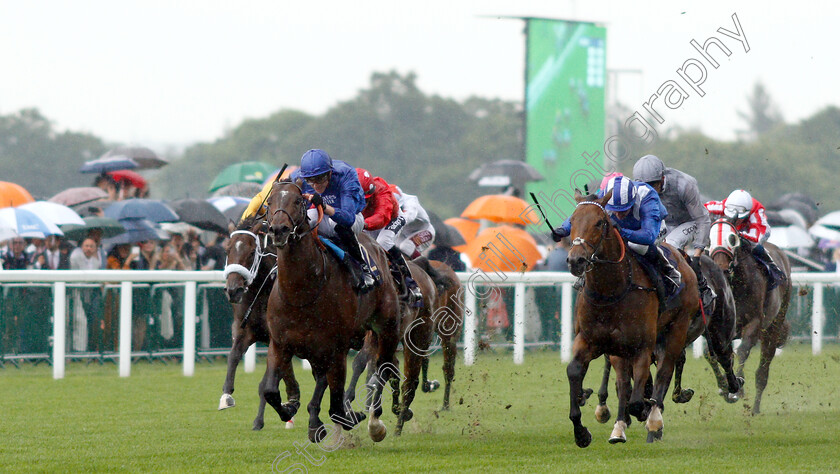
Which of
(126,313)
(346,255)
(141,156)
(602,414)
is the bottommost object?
(602,414)

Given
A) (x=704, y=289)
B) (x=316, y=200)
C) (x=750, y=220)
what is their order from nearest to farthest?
(x=316, y=200)
(x=704, y=289)
(x=750, y=220)

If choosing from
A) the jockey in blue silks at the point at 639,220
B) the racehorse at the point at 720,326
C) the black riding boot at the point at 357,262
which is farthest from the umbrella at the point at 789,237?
Answer: the black riding boot at the point at 357,262

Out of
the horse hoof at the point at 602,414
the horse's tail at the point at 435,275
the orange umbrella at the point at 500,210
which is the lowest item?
the horse hoof at the point at 602,414

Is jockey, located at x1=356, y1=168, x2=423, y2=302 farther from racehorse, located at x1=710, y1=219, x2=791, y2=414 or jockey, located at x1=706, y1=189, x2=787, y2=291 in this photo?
jockey, located at x1=706, y1=189, x2=787, y2=291

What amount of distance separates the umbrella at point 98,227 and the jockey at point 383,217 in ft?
18.2

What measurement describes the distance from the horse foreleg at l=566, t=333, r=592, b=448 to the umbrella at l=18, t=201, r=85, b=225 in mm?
7309

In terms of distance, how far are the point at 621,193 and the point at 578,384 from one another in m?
1.19

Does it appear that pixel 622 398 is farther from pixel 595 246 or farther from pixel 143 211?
pixel 143 211

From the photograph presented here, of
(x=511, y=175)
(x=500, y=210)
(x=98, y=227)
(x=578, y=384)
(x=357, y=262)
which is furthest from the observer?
(x=511, y=175)

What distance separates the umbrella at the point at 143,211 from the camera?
13.4m

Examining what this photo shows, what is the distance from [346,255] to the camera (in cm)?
686

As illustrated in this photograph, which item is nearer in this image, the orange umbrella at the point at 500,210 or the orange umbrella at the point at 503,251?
the orange umbrella at the point at 503,251

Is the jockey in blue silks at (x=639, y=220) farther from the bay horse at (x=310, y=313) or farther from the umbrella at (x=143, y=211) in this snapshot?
the umbrella at (x=143, y=211)

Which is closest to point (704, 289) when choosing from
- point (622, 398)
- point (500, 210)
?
point (622, 398)
